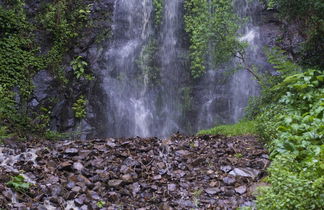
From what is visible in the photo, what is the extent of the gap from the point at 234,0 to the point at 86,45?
7.05m

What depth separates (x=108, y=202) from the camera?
518 centimetres

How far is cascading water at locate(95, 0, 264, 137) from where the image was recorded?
14.0 meters

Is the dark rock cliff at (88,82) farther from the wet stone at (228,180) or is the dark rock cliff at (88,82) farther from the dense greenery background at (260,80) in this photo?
the wet stone at (228,180)

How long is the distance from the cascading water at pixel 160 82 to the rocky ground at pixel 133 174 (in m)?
6.07

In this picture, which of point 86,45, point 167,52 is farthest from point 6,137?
point 167,52

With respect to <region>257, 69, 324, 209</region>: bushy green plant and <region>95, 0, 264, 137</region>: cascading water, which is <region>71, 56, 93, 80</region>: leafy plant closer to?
<region>95, 0, 264, 137</region>: cascading water

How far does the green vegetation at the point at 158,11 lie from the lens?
15609 mm

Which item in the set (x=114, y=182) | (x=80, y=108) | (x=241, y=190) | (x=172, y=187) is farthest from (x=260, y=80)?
(x=80, y=108)

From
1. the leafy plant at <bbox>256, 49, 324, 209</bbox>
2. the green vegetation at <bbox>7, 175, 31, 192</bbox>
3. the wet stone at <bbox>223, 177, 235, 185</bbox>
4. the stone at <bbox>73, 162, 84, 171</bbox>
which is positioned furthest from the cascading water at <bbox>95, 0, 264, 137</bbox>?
the green vegetation at <bbox>7, 175, 31, 192</bbox>

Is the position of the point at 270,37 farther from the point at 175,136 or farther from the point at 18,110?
the point at 18,110

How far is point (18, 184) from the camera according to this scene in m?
5.04

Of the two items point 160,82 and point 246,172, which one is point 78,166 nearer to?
point 246,172

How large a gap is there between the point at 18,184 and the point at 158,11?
12107 mm

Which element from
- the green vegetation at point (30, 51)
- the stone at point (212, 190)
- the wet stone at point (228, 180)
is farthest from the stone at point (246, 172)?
the green vegetation at point (30, 51)
